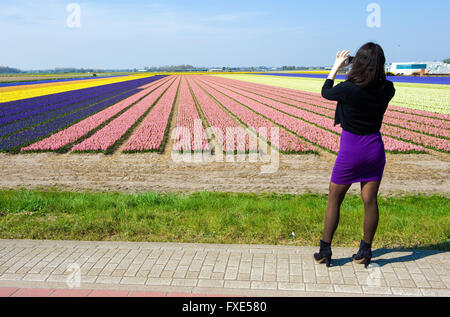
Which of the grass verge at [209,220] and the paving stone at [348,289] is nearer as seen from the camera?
the paving stone at [348,289]

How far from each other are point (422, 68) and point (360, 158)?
89.9 meters

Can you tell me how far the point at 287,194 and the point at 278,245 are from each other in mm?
3058

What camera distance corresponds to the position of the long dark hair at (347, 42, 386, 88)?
3.21m

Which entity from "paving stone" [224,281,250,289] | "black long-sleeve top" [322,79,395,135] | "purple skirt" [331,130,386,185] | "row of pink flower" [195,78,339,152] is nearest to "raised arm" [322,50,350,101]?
"black long-sleeve top" [322,79,395,135]

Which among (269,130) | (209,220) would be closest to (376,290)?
(209,220)

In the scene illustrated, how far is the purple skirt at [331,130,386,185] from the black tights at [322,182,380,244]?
0.28ft

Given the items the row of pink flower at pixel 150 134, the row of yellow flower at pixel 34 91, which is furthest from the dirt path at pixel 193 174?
the row of yellow flower at pixel 34 91

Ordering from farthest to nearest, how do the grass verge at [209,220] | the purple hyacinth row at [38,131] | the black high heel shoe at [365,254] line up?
the purple hyacinth row at [38,131]
the grass verge at [209,220]
the black high heel shoe at [365,254]

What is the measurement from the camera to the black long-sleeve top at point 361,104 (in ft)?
10.8

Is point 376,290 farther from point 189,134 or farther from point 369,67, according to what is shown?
point 189,134

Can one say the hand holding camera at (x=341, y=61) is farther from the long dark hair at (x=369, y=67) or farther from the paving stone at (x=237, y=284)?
the paving stone at (x=237, y=284)

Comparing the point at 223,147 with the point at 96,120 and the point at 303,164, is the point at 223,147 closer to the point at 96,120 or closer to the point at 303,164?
the point at 303,164

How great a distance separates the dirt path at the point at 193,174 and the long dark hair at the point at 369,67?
15.2ft

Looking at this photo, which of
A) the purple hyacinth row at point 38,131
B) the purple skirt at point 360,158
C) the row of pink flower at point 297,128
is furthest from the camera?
the purple hyacinth row at point 38,131
